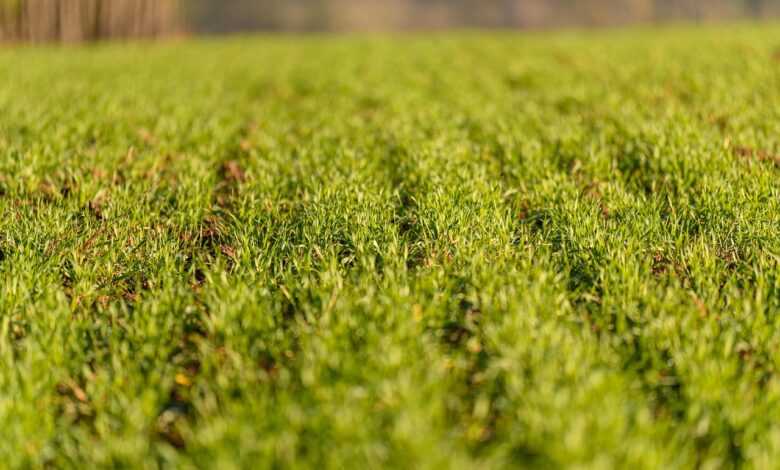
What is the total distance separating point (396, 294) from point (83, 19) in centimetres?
2468

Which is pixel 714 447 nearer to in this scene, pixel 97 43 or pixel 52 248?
pixel 52 248

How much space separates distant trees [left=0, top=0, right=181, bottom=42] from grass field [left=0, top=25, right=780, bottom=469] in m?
18.7

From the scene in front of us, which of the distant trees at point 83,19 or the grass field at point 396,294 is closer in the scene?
the grass field at point 396,294

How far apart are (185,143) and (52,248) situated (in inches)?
93.2

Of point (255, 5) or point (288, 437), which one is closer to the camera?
point (288, 437)

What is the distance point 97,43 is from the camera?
75.4 feet

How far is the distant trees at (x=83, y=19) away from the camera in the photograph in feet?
67.5

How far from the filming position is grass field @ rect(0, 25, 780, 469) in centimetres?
190

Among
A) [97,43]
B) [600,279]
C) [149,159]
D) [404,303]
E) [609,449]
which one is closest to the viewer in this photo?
[609,449]

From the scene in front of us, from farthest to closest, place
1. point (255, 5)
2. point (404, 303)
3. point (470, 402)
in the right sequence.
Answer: point (255, 5), point (404, 303), point (470, 402)

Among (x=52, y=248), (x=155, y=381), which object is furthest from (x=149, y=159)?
(x=155, y=381)

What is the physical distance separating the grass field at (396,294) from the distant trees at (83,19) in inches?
735

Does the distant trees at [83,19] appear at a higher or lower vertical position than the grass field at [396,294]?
higher

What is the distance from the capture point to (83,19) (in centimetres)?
A: 2258
